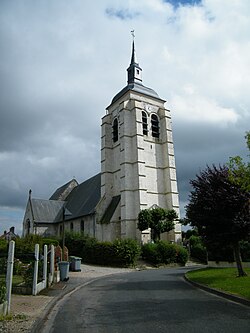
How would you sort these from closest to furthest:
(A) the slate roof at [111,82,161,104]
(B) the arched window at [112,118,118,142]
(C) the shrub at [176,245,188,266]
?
1. (C) the shrub at [176,245,188,266]
2. (A) the slate roof at [111,82,161,104]
3. (B) the arched window at [112,118,118,142]

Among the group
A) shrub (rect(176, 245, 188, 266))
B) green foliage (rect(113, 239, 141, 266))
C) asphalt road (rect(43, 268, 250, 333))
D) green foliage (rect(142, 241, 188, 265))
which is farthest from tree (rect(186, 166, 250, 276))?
shrub (rect(176, 245, 188, 266))

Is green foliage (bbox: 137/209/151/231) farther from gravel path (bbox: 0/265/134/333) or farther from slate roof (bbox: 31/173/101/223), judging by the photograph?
gravel path (bbox: 0/265/134/333)

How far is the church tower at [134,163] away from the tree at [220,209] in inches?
689

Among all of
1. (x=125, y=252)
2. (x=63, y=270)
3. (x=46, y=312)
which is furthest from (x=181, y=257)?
(x=46, y=312)

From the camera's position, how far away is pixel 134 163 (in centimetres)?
3459

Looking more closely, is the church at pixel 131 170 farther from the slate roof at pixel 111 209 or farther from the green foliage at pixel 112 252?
the green foliage at pixel 112 252

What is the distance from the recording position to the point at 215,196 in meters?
13.9

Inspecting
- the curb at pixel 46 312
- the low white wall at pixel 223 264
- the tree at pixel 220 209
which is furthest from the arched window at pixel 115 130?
the curb at pixel 46 312

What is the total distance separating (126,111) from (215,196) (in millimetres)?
24424

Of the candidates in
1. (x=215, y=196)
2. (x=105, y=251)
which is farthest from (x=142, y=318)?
(x=105, y=251)

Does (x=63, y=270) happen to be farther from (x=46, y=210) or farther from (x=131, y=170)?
(x=46, y=210)

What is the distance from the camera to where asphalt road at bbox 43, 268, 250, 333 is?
5.93m

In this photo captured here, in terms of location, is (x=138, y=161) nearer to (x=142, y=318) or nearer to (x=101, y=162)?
(x=101, y=162)

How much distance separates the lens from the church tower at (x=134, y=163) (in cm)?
3331
